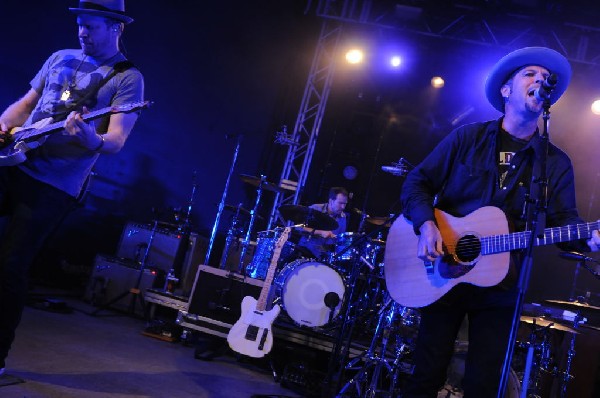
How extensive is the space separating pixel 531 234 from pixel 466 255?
0.45 m

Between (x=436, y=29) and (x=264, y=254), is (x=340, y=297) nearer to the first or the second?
(x=264, y=254)

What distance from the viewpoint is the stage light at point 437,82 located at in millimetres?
10538

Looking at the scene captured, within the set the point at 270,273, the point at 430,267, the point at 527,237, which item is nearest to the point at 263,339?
the point at 270,273

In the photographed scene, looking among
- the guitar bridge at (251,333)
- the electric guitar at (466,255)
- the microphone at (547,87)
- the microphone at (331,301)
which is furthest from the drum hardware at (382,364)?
the microphone at (547,87)

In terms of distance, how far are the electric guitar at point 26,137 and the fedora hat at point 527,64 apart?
255 cm

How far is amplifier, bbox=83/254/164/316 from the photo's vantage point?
7.57 metres

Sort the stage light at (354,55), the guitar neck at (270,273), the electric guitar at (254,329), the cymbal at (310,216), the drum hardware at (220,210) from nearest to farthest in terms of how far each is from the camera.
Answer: the electric guitar at (254,329)
the guitar neck at (270,273)
the cymbal at (310,216)
the drum hardware at (220,210)
the stage light at (354,55)

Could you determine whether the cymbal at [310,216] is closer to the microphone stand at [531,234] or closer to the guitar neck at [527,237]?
the guitar neck at [527,237]

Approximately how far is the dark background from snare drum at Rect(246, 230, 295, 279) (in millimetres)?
1939

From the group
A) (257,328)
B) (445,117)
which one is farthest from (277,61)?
(257,328)

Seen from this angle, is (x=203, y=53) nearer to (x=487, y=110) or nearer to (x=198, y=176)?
(x=198, y=176)

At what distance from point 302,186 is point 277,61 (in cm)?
279

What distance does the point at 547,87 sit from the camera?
233cm

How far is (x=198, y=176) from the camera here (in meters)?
9.43
